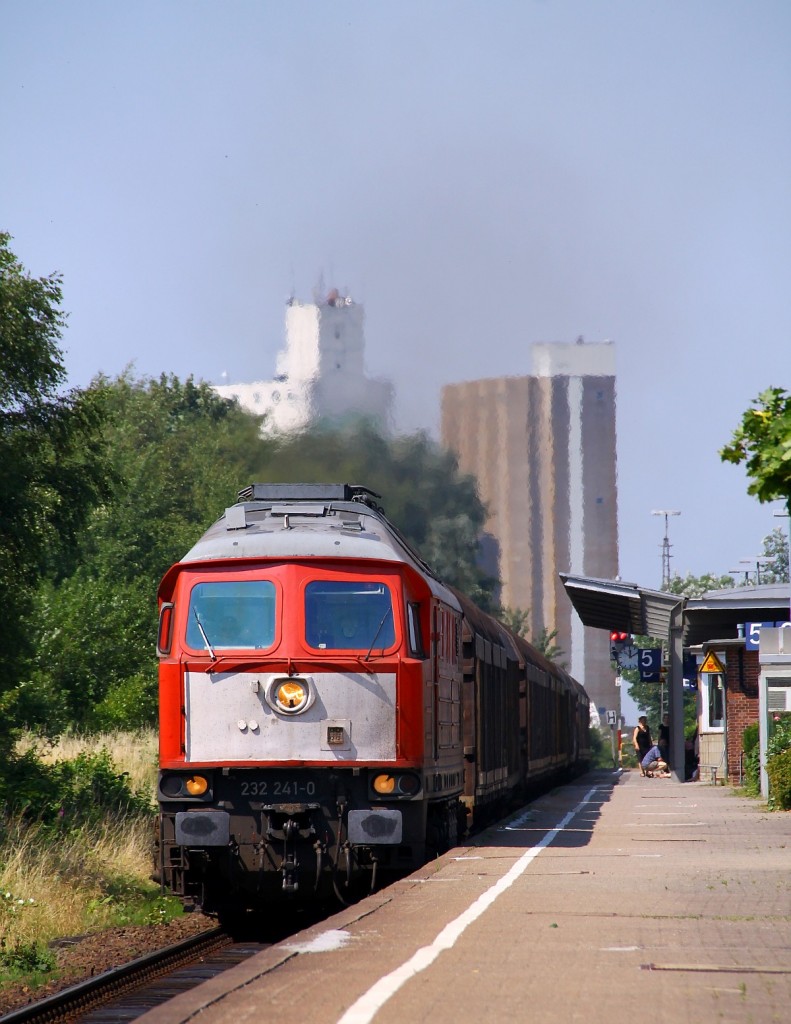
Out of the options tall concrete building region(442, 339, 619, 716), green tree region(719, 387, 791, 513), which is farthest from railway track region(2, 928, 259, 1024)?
tall concrete building region(442, 339, 619, 716)

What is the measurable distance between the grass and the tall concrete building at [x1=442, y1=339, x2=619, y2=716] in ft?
179

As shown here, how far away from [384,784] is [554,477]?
3289 inches

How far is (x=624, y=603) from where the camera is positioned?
3675 cm

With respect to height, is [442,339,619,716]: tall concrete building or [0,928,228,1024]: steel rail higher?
[442,339,619,716]: tall concrete building

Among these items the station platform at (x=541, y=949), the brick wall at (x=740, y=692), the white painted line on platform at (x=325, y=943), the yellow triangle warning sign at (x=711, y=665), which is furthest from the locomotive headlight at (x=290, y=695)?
the yellow triangle warning sign at (x=711, y=665)

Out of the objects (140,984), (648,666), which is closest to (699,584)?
(648,666)

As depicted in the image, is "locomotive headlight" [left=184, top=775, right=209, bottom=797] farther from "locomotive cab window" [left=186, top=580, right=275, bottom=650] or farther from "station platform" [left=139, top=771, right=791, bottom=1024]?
"station platform" [left=139, top=771, right=791, bottom=1024]

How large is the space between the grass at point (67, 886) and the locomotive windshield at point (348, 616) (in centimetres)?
366

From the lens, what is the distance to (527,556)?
101938 mm

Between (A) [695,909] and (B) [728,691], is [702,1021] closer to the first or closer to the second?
(A) [695,909]

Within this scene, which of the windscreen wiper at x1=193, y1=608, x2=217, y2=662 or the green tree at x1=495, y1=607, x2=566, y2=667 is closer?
the windscreen wiper at x1=193, y1=608, x2=217, y2=662

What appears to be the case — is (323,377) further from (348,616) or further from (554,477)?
(554,477)

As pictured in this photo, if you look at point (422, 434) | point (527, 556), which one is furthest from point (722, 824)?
point (527, 556)

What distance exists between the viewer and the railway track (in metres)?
10.4
